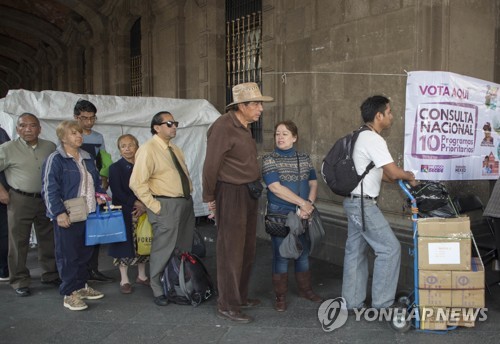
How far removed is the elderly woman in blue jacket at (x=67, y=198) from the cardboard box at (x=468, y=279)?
3259 millimetres

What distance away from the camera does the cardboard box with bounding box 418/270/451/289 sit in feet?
12.0

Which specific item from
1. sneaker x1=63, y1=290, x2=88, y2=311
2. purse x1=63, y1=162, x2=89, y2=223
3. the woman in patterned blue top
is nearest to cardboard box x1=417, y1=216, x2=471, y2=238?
the woman in patterned blue top

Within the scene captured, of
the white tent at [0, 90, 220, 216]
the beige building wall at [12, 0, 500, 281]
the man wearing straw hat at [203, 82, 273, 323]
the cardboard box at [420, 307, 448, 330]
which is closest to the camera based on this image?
the cardboard box at [420, 307, 448, 330]

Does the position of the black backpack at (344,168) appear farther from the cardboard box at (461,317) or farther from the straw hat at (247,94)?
the cardboard box at (461,317)

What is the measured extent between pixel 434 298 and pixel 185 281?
221 cm

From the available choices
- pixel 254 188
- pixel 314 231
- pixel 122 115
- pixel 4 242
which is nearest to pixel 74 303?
pixel 4 242

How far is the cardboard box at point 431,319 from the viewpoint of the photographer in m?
3.73

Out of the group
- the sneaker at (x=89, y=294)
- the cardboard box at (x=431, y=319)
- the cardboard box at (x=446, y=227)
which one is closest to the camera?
the cardboard box at (x=446, y=227)

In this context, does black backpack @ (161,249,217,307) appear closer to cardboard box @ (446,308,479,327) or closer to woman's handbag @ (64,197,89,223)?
woman's handbag @ (64,197,89,223)

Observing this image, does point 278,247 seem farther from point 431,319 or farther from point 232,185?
point 431,319

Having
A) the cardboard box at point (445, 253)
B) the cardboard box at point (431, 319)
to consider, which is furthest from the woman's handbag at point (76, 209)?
the cardboard box at point (431, 319)

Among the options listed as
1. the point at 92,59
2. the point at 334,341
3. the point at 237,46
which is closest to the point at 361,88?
the point at 334,341

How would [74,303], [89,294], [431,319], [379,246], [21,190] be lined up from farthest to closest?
1. [21,190]
2. [89,294]
3. [74,303]
4. [379,246]
5. [431,319]

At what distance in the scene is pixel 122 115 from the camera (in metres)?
7.35
